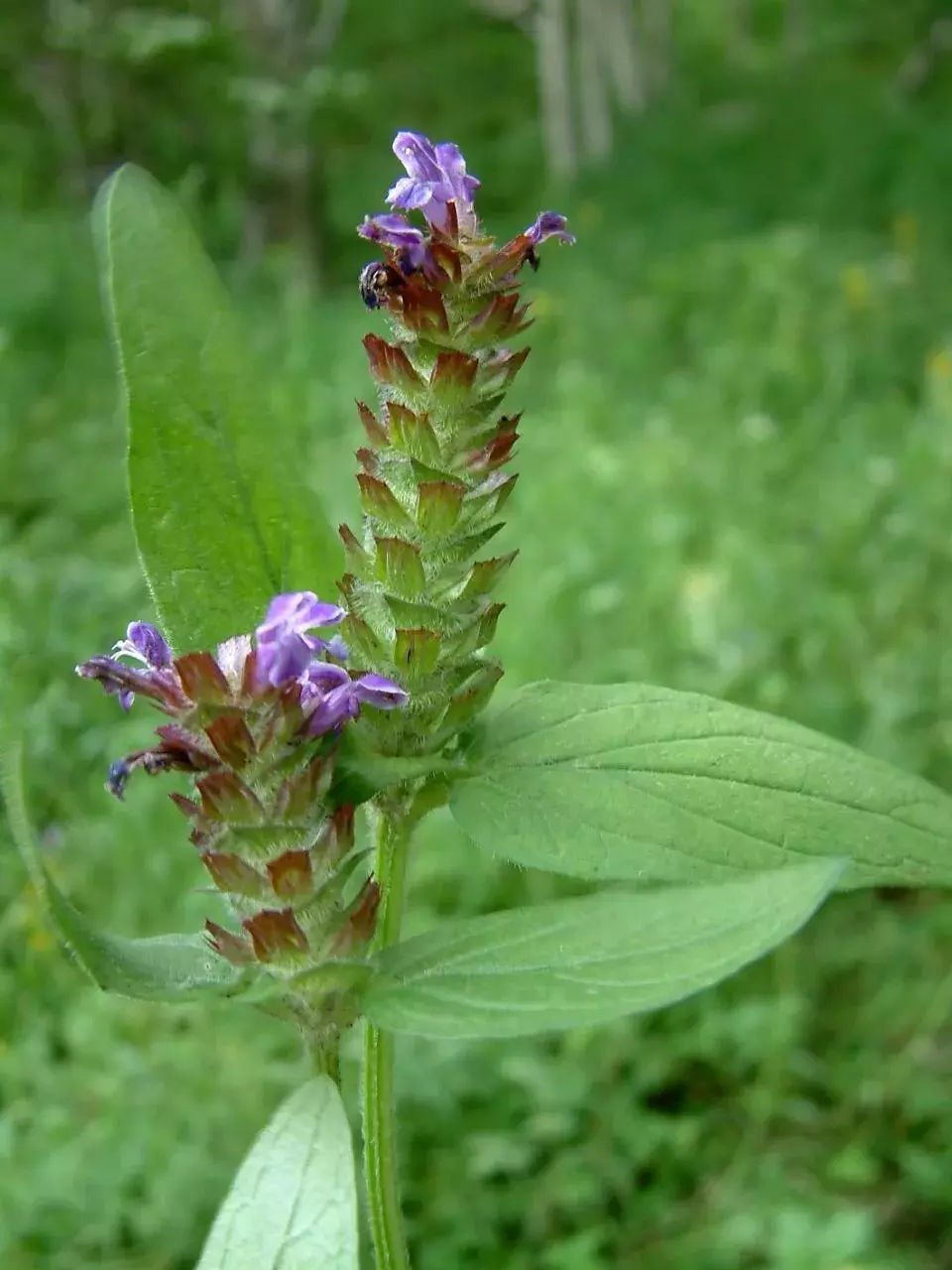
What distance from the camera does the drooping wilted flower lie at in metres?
0.87

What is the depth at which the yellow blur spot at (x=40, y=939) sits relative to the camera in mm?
2432

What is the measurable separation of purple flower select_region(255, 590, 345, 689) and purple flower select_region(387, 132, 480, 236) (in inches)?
12.9

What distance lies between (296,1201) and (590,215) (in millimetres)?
8993

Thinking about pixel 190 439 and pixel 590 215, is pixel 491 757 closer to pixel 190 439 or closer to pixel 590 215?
pixel 190 439

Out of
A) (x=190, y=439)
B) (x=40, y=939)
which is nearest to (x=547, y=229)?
(x=190, y=439)

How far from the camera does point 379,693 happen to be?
0.91 m

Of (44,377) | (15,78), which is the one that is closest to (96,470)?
(44,377)

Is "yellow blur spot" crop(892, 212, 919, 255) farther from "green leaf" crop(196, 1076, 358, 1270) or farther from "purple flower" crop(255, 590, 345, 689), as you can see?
"green leaf" crop(196, 1076, 358, 1270)

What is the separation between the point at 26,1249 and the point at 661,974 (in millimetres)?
1797

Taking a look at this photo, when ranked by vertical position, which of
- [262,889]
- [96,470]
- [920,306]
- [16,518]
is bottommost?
[262,889]

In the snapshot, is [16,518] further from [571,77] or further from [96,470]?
[571,77]

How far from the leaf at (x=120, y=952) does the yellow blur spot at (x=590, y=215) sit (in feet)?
27.6

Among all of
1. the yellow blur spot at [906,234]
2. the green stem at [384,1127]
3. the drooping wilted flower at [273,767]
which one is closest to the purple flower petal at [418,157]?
the drooping wilted flower at [273,767]

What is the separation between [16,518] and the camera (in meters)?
4.08
